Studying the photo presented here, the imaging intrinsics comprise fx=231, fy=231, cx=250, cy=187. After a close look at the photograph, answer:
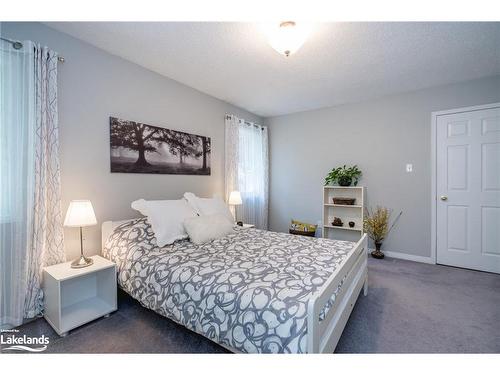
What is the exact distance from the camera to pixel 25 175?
1757 mm

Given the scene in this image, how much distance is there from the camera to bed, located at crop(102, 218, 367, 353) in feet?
3.69

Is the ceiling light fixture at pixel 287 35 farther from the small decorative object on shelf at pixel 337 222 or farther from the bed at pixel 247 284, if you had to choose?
the small decorative object on shelf at pixel 337 222

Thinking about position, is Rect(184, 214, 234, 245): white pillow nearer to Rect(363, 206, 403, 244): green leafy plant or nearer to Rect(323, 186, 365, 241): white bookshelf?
Rect(323, 186, 365, 241): white bookshelf

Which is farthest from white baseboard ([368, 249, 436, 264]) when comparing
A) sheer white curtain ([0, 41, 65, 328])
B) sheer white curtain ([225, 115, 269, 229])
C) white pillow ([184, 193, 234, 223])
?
sheer white curtain ([0, 41, 65, 328])

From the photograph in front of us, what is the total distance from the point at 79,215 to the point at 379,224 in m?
3.64

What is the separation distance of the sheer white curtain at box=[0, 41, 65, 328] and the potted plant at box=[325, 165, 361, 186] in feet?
11.4

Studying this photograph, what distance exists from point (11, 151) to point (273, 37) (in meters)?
2.13

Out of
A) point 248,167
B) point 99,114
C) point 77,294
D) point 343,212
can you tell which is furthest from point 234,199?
point 77,294

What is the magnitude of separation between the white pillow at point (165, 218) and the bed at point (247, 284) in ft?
0.26

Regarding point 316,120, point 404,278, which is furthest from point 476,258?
point 316,120

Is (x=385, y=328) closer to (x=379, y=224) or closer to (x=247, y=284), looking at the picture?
(x=247, y=284)

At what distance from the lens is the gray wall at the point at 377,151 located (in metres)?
3.18

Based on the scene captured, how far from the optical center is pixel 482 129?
286cm

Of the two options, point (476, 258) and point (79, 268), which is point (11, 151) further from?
point (476, 258)
